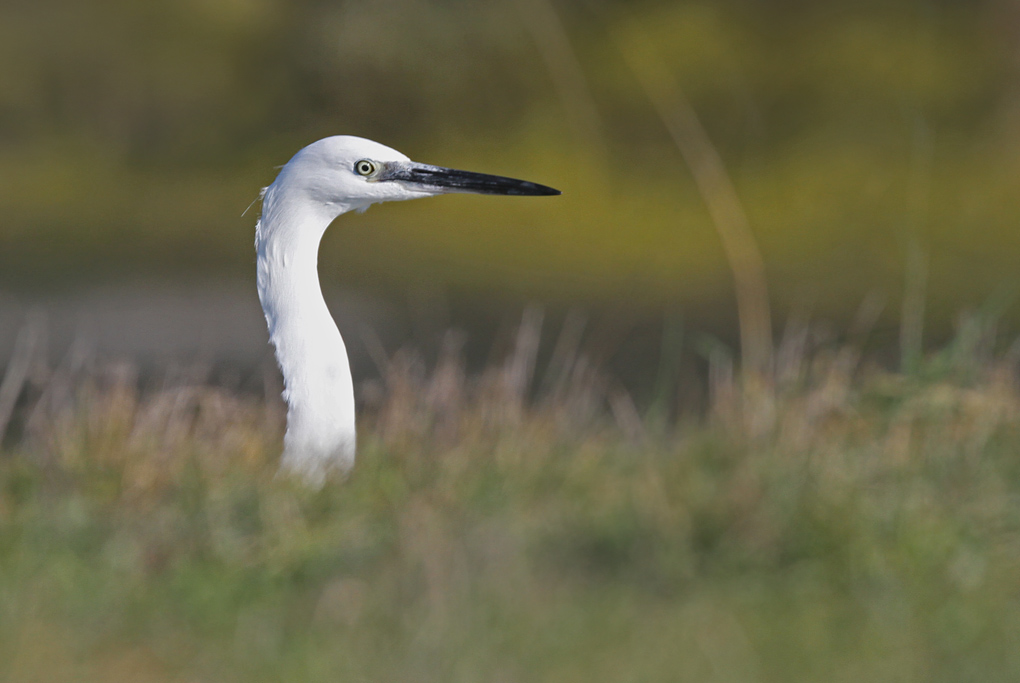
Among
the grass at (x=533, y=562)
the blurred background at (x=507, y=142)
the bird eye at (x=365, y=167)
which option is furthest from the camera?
the blurred background at (x=507, y=142)

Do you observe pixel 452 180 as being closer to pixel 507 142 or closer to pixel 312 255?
pixel 312 255

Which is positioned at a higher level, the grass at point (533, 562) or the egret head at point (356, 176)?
the egret head at point (356, 176)

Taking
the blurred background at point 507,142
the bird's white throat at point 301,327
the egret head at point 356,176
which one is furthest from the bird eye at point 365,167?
the blurred background at point 507,142

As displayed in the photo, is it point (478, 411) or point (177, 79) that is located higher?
point (177, 79)

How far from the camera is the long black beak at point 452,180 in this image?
4164 millimetres

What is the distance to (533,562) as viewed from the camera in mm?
2633

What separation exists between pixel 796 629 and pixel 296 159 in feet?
7.92

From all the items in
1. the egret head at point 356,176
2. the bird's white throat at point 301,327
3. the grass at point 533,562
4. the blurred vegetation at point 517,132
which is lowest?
the grass at point 533,562

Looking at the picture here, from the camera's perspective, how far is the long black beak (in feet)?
13.7

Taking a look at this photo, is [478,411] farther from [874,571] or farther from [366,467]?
[874,571]

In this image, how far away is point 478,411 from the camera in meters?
4.14

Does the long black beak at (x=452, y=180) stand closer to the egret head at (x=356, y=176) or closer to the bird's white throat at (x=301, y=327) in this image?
the egret head at (x=356, y=176)

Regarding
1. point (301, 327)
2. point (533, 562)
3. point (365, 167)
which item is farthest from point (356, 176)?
point (533, 562)

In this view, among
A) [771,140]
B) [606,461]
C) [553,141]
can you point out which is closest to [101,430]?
[606,461]
